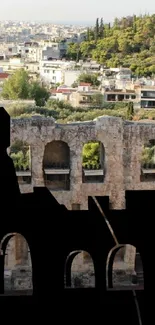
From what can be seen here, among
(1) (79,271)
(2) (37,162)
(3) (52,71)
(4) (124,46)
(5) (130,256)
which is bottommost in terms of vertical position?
(1) (79,271)

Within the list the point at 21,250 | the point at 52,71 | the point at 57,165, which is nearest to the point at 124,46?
the point at 52,71

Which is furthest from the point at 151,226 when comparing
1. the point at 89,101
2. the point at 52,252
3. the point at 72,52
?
the point at 72,52

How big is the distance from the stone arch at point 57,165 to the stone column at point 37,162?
0.09 metres

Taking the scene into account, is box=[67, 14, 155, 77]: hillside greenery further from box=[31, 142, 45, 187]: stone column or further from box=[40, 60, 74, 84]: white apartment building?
box=[31, 142, 45, 187]: stone column

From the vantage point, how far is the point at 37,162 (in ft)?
22.6

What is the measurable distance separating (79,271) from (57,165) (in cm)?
116

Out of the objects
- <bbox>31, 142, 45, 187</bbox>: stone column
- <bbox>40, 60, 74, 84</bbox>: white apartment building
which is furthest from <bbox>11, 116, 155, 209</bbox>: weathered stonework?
<bbox>40, 60, 74, 84</bbox>: white apartment building

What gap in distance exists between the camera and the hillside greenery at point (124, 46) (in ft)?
133

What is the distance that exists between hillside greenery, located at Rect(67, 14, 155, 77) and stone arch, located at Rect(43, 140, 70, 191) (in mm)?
30657

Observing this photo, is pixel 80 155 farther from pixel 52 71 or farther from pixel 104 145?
pixel 52 71

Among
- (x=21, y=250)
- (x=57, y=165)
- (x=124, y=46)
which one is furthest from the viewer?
(x=124, y=46)

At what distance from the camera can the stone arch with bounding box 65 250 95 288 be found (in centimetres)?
682

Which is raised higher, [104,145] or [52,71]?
[52,71]

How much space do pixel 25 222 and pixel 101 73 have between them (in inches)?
1229
